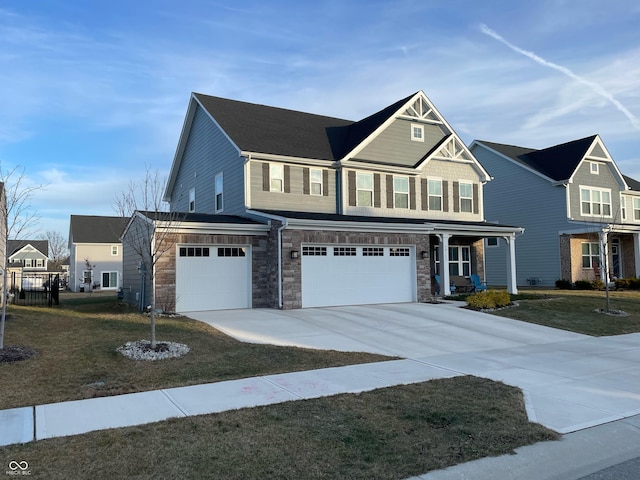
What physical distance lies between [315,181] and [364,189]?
89.8 inches

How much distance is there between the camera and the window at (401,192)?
72.9ft

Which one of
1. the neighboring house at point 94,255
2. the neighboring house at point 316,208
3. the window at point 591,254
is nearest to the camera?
the neighboring house at point 316,208

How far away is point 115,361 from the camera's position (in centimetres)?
897

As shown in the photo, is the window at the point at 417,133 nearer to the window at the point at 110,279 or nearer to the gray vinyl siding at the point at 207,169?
the gray vinyl siding at the point at 207,169

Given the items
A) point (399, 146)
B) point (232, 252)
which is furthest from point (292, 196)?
point (399, 146)

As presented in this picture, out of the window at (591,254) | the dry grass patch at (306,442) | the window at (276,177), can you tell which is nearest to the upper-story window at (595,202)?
the window at (591,254)

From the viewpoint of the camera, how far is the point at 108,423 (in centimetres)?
584

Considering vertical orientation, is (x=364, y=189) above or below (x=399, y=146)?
below

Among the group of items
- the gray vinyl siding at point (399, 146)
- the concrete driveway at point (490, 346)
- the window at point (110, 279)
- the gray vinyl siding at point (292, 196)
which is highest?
the gray vinyl siding at point (399, 146)

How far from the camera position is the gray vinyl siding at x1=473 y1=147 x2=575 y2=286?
2861 centimetres

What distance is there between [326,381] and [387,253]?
36.5 feet

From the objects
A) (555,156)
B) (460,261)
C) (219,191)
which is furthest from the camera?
(555,156)

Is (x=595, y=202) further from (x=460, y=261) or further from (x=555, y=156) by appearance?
(x=460, y=261)

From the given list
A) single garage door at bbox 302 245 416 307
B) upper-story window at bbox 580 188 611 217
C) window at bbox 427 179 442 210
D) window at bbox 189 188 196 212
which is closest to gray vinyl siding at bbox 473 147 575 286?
upper-story window at bbox 580 188 611 217
